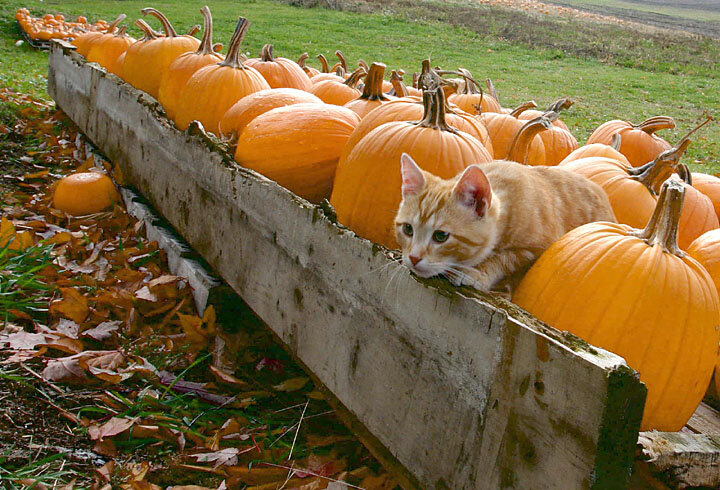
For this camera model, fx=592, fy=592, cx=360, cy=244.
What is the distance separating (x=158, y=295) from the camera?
125 inches

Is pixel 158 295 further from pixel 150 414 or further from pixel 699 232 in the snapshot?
pixel 699 232

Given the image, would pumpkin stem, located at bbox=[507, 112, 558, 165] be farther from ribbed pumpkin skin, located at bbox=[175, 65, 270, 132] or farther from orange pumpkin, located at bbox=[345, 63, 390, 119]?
ribbed pumpkin skin, located at bbox=[175, 65, 270, 132]

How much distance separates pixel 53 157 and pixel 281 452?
4.61m

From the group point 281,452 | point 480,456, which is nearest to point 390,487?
point 281,452

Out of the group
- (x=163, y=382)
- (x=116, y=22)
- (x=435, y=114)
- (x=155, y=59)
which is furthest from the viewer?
(x=116, y=22)

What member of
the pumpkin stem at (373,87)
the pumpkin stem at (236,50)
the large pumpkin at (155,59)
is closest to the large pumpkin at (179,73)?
the pumpkin stem at (236,50)

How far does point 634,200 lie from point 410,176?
4.07 feet

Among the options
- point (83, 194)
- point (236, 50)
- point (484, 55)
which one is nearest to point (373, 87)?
point (236, 50)

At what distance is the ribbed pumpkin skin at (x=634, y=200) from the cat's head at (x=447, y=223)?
1040mm

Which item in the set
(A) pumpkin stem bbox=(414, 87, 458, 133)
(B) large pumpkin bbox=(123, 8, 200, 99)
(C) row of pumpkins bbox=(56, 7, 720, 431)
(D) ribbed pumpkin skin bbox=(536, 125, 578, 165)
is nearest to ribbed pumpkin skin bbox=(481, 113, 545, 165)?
(C) row of pumpkins bbox=(56, 7, 720, 431)

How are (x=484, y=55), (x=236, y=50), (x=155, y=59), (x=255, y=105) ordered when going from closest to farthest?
(x=255, y=105) < (x=236, y=50) < (x=155, y=59) < (x=484, y=55)

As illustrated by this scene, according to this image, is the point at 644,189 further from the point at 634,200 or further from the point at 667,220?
the point at 667,220

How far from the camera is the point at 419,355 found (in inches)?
66.6

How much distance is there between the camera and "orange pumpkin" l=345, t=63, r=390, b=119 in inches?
127
